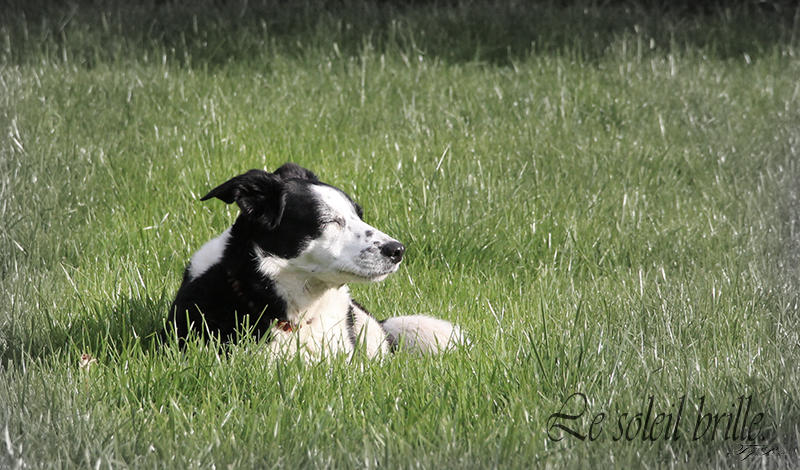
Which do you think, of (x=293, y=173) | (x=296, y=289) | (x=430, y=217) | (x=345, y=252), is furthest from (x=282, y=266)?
(x=430, y=217)

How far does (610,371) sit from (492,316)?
0.93m

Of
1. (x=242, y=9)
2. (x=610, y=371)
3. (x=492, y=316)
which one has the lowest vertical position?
(x=492, y=316)

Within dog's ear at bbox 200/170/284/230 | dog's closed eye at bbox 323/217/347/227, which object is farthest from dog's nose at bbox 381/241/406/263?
dog's ear at bbox 200/170/284/230

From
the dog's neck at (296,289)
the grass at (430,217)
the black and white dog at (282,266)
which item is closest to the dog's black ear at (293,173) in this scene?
the black and white dog at (282,266)

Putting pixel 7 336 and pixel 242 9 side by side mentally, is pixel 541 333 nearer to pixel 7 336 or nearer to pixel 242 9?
pixel 7 336

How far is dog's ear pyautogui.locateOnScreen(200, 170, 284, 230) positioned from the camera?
119 inches

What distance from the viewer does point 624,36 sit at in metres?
7.83

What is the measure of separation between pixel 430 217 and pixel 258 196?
1.47 m

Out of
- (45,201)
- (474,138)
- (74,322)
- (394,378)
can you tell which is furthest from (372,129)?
(394,378)

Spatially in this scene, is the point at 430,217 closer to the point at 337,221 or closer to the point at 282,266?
the point at 337,221

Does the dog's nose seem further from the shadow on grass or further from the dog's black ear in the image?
the shadow on grass

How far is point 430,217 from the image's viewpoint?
4.36m

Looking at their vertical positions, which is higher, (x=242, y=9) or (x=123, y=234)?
(x=242, y=9)

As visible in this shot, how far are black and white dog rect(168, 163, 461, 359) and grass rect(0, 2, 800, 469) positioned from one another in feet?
0.64
